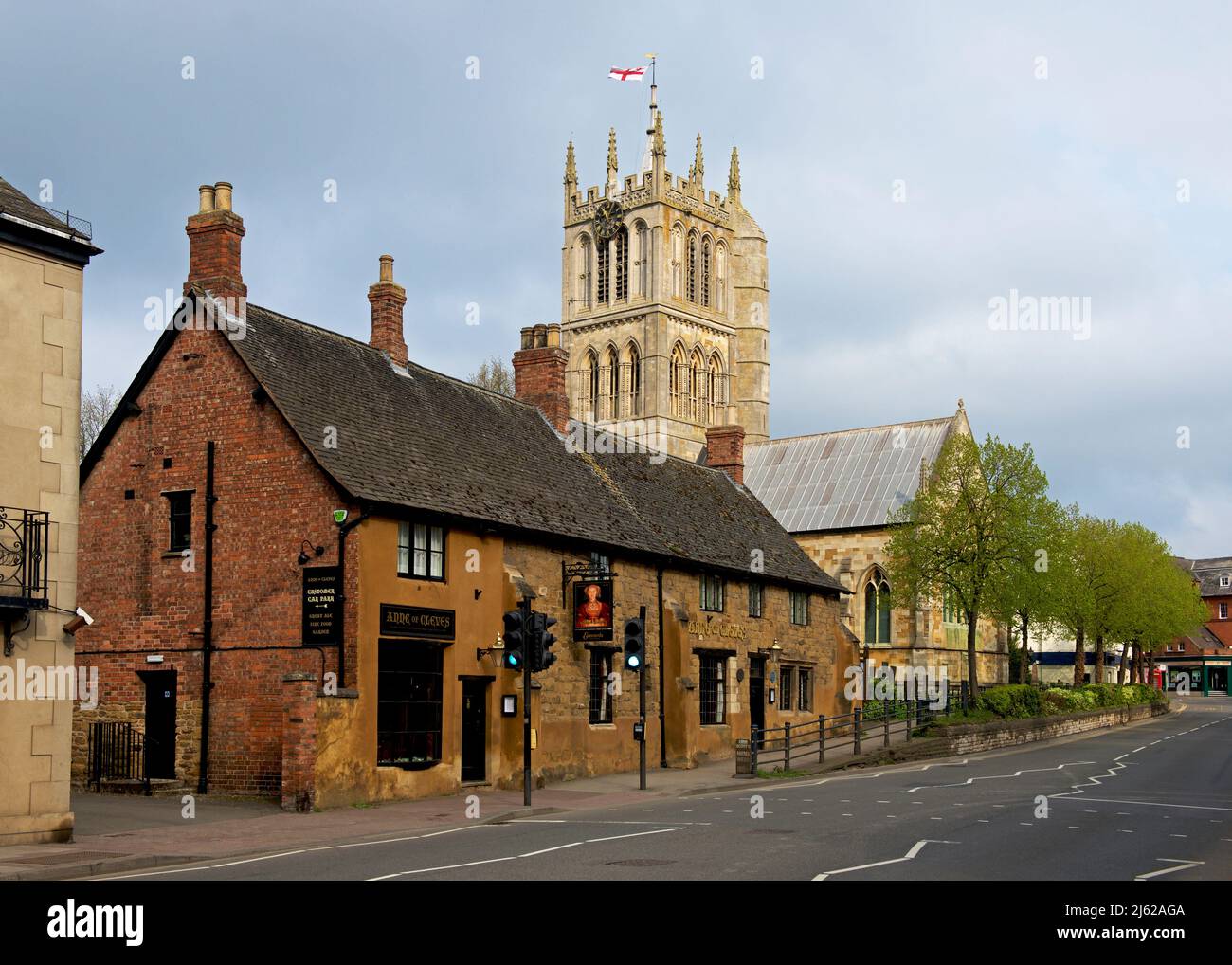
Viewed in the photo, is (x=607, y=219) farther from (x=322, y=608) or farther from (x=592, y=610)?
(x=322, y=608)

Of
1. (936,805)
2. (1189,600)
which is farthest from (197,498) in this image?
(1189,600)

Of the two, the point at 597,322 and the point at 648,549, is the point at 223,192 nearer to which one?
the point at 648,549

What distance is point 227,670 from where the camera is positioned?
84.2 feet

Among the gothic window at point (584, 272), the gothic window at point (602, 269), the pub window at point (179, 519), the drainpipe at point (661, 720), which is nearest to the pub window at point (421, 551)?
the pub window at point (179, 519)

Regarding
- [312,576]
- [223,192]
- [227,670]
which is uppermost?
[223,192]

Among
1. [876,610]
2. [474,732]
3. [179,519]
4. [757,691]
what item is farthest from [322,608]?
[876,610]

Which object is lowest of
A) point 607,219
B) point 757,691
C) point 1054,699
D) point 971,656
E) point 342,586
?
point 1054,699

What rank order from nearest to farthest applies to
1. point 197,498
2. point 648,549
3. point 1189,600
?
point 197,498, point 648,549, point 1189,600

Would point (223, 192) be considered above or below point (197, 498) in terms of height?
above

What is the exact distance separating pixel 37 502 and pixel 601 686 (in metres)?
16.5

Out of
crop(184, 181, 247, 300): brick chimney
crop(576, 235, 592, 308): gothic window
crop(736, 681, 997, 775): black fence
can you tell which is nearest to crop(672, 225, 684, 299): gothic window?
crop(576, 235, 592, 308): gothic window

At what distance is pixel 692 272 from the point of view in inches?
4299
